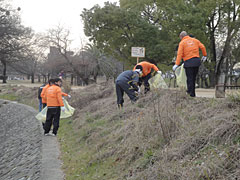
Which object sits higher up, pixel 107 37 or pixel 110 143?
pixel 107 37

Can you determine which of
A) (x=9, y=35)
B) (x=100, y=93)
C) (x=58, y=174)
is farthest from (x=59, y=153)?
(x=9, y=35)

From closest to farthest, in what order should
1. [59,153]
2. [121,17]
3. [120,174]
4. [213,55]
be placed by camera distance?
[120,174], [59,153], [121,17], [213,55]

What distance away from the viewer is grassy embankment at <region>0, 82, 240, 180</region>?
3.82 m

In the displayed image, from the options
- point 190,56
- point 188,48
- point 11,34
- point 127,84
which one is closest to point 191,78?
point 190,56

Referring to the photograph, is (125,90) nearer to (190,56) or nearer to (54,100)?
(190,56)

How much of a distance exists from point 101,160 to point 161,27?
73.8 ft

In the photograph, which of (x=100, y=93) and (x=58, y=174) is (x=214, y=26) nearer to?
(x=100, y=93)

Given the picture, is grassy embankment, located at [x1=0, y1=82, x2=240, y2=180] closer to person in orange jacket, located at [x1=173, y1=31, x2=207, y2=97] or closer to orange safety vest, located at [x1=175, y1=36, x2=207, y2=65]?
person in orange jacket, located at [x1=173, y1=31, x2=207, y2=97]

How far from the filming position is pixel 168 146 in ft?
15.8

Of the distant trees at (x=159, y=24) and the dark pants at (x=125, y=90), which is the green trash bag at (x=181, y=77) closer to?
the dark pants at (x=125, y=90)

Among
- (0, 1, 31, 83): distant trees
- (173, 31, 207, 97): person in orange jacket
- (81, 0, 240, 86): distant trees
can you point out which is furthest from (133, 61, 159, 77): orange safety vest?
(0, 1, 31, 83): distant trees

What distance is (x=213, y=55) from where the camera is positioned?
28.9 metres

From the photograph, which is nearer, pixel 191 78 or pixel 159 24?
pixel 191 78

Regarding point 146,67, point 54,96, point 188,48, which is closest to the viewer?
point 188,48
